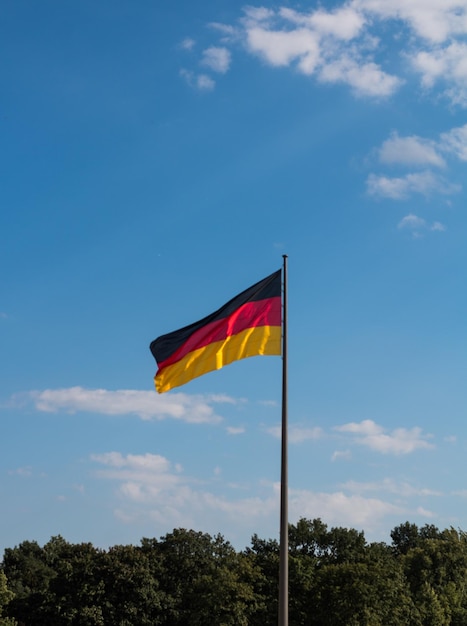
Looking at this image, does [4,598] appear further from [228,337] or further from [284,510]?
[284,510]

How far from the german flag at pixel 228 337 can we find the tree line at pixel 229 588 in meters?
52.8

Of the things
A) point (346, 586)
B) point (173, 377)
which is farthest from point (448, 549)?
point (173, 377)

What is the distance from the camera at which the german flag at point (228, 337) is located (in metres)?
22.8

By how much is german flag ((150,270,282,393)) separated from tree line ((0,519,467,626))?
2077 inches

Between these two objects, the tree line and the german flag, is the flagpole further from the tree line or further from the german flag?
the tree line

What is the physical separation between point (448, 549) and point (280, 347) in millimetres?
81290

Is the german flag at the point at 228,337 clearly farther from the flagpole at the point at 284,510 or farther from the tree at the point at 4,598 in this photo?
the tree at the point at 4,598

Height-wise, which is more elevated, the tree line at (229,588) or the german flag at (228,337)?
the german flag at (228,337)

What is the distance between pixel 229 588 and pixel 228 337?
53630 millimetres

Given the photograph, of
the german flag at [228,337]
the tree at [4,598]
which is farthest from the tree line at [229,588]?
the german flag at [228,337]

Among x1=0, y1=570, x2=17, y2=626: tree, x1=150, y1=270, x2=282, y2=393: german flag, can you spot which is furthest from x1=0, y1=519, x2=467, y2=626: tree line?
x1=150, y1=270, x2=282, y2=393: german flag

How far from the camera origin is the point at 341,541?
84.1m

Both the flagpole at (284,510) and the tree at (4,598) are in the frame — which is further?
the tree at (4,598)

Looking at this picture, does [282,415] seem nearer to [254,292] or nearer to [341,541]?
[254,292]
